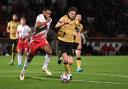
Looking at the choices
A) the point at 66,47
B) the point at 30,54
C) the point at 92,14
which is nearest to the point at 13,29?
the point at 30,54

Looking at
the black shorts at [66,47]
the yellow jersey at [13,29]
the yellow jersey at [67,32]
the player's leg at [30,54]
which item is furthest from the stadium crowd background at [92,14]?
the black shorts at [66,47]

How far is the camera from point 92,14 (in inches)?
1647

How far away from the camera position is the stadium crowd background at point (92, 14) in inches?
1538

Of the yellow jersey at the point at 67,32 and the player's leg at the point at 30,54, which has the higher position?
the yellow jersey at the point at 67,32

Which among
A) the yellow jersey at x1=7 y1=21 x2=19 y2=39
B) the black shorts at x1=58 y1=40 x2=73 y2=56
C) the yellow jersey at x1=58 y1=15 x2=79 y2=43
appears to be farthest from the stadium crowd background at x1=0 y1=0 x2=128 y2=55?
the black shorts at x1=58 y1=40 x2=73 y2=56

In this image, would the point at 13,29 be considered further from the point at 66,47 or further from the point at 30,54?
the point at 66,47

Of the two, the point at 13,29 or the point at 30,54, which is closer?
the point at 30,54

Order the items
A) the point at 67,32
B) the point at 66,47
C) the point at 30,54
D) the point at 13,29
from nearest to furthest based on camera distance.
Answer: the point at 66,47 < the point at 67,32 < the point at 30,54 < the point at 13,29

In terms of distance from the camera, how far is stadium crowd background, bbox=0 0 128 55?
39.1 metres

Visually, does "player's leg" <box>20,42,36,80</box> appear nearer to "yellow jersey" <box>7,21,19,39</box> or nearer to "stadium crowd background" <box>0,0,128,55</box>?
"yellow jersey" <box>7,21,19,39</box>

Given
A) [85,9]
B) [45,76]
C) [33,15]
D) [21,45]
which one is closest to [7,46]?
[33,15]

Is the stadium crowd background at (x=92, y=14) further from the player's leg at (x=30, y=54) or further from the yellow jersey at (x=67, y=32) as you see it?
the yellow jersey at (x=67, y=32)

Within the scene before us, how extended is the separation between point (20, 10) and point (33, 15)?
3.59 feet

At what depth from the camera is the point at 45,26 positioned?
1859 cm
